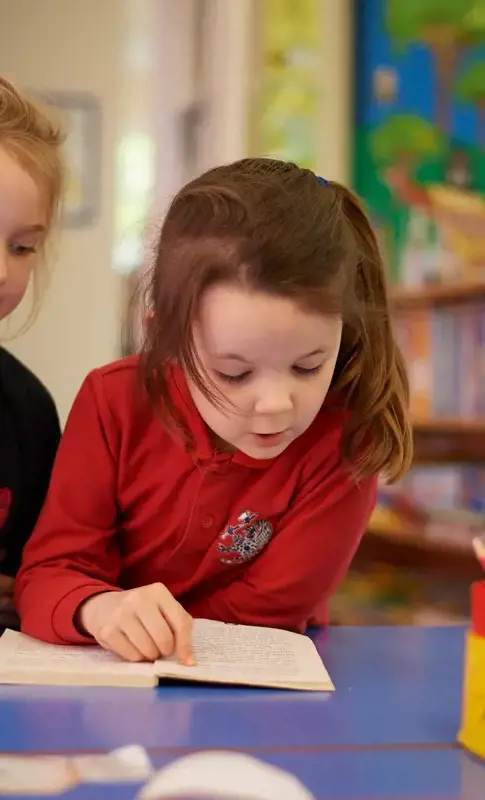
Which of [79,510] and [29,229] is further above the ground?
[29,229]

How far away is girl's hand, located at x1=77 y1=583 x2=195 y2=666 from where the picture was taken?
774mm

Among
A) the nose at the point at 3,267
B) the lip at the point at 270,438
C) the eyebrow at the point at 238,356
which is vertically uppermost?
the nose at the point at 3,267

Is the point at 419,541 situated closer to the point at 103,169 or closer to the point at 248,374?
the point at 248,374

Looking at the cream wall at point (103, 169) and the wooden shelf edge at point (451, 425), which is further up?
the cream wall at point (103, 169)

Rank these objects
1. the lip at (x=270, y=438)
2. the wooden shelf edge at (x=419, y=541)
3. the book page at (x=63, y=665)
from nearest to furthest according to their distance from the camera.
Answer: the book page at (x=63, y=665), the lip at (x=270, y=438), the wooden shelf edge at (x=419, y=541)

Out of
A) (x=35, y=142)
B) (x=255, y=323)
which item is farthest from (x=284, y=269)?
(x=35, y=142)

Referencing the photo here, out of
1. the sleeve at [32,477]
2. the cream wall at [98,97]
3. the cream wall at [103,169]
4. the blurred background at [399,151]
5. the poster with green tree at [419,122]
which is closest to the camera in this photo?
the sleeve at [32,477]

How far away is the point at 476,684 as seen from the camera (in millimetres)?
609

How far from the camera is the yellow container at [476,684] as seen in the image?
1.96 ft

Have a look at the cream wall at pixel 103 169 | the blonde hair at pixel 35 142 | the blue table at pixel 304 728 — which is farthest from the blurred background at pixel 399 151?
the blue table at pixel 304 728

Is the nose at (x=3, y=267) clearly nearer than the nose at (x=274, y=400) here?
No

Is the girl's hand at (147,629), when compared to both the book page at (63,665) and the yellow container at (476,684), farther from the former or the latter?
the yellow container at (476,684)

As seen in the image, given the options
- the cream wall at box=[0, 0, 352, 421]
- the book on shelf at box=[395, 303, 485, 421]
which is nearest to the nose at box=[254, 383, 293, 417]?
the book on shelf at box=[395, 303, 485, 421]

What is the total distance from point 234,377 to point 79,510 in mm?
268
